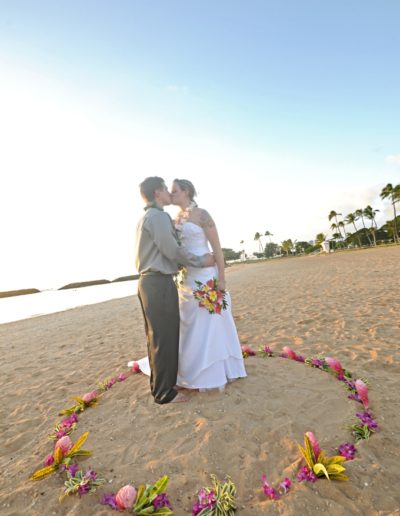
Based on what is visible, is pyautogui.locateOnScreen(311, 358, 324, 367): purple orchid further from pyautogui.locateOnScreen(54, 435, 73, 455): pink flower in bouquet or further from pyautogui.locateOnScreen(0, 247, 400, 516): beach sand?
pyautogui.locateOnScreen(54, 435, 73, 455): pink flower in bouquet

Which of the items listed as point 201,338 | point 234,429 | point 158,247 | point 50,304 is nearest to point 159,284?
point 158,247

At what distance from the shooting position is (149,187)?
149 inches

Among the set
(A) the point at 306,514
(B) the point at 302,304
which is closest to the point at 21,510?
(A) the point at 306,514

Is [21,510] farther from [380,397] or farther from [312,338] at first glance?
[312,338]

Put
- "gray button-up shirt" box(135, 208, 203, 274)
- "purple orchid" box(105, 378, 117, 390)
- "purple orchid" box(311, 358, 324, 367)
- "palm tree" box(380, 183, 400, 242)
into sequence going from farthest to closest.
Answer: "palm tree" box(380, 183, 400, 242), "purple orchid" box(105, 378, 117, 390), "purple orchid" box(311, 358, 324, 367), "gray button-up shirt" box(135, 208, 203, 274)

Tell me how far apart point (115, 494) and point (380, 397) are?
3093 millimetres

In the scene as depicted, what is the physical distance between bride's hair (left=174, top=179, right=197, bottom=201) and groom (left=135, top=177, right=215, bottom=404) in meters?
0.38

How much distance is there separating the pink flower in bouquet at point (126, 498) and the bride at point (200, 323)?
67.0 inches

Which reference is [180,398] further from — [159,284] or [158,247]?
[158,247]

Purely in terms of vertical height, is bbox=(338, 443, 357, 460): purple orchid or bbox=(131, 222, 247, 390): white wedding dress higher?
bbox=(131, 222, 247, 390): white wedding dress

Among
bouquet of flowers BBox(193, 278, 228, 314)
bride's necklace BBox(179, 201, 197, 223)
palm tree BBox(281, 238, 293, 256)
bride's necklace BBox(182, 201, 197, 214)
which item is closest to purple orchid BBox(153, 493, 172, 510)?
bouquet of flowers BBox(193, 278, 228, 314)

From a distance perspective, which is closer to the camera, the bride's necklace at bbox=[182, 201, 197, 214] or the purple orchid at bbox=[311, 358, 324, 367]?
the bride's necklace at bbox=[182, 201, 197, 214]

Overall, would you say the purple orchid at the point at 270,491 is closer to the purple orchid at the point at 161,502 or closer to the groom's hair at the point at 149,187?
the purple orchid at the point at 161,502

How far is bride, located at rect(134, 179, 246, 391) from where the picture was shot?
3.88 meters
